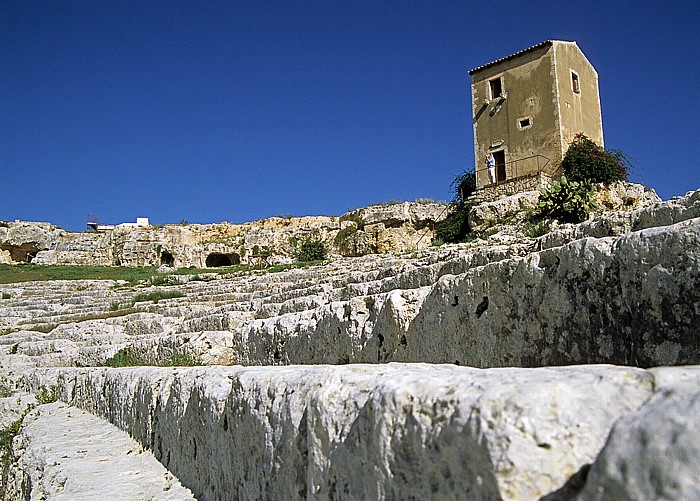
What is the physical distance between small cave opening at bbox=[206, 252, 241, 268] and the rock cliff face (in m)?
29.3

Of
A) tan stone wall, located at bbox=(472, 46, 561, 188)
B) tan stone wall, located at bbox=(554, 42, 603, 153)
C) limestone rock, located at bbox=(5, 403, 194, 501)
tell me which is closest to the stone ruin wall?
tan stone wall, located at bbox=(472, 46, 561, 188)

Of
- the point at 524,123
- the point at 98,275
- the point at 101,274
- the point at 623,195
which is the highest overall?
the point at 524,123

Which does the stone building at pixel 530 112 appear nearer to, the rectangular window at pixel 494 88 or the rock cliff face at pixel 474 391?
the rectangular window at pixel 494 88

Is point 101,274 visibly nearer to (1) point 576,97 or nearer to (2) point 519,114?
(2) point 519,114

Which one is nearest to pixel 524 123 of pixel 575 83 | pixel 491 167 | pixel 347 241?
pixel 491 167

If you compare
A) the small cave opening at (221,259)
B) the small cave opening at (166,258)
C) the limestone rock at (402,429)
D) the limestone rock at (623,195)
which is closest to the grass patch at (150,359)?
the limestone rock at (402,429)

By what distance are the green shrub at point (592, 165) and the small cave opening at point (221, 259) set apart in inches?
815

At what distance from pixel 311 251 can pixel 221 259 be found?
8269mm

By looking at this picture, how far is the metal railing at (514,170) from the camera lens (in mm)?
19172

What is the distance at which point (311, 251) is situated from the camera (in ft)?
98.0

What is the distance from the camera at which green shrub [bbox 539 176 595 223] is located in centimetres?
1308

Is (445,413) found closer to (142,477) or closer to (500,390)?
(500,390)

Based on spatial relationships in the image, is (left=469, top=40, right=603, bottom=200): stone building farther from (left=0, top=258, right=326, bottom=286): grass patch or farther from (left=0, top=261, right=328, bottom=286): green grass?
(left=0, top=258, right=326, bottom=286): grass patch

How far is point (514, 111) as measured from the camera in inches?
794
